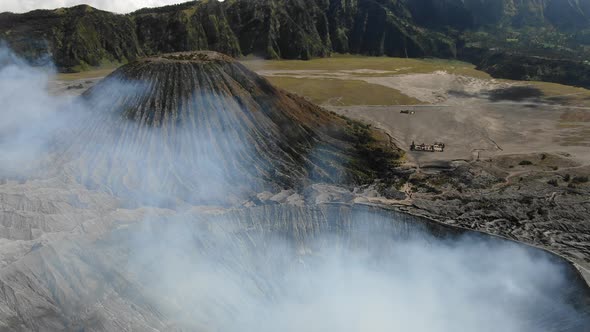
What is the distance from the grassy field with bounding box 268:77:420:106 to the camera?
8192cm

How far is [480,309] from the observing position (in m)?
26.7

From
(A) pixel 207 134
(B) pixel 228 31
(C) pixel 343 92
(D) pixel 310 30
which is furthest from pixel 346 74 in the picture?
(A) pixel 207 134

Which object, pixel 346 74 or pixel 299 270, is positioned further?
pixel 346 74

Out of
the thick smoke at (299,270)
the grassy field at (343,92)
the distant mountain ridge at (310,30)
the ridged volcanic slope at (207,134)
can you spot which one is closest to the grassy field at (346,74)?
the grassy field at (343,92)

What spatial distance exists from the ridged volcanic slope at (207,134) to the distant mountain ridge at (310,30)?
80.8 meters

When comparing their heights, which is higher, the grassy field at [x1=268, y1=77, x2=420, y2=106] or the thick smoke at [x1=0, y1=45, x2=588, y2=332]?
the grassy field at [x1=268, y1=77, x2=420, y2=106]

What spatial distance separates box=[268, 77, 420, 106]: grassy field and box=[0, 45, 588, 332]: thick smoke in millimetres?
50241

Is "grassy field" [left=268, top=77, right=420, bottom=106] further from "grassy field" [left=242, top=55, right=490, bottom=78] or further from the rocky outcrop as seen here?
the rocky outcrop

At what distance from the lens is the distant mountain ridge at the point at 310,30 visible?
11469 centimetres

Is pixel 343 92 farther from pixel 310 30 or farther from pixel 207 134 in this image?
pixel 310 30

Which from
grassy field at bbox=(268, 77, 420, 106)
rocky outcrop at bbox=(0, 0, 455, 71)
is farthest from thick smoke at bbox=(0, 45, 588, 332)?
rocky outcrop at bbox=(0, 0, 455, 71)

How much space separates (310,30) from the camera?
14338 centimetres

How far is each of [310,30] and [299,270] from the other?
126 meters

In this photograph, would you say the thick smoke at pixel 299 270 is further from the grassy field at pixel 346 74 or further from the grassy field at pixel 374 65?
the grassy field at pixel 374 65
